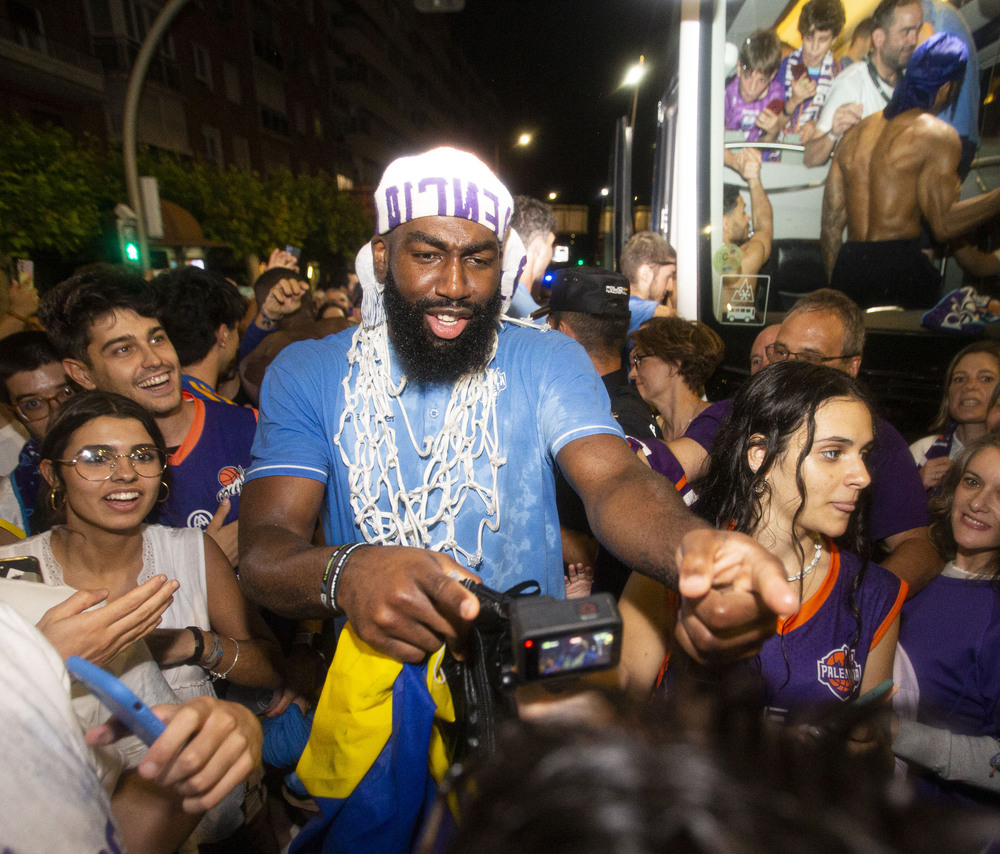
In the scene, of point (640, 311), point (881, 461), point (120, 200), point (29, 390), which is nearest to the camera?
point (881, 461)

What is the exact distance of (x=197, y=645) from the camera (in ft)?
6.48

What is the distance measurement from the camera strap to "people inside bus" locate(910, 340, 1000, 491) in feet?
10.1

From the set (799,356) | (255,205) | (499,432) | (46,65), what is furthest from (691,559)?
(255,205)

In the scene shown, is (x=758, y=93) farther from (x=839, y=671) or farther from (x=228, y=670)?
(x=228, y=670)

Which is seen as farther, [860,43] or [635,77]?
[635,77]

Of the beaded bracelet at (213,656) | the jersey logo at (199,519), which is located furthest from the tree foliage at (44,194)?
the beaded bracelet at (213,656)

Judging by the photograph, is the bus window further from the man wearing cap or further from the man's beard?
the man's beard

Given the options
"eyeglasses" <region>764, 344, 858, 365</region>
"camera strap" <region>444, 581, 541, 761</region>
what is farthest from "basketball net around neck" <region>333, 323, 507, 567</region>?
"eyeglasses" <region>764, 344, 858, 365</region>

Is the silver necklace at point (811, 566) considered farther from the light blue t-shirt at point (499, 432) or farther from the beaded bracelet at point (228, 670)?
the beaded bracelet at point (228, 670)

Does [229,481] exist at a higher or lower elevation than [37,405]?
lower

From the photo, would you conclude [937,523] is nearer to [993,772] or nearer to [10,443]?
[993,772]

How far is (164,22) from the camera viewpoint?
696 centimetres

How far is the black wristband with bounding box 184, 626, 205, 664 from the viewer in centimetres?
196

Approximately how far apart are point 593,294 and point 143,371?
2.28 m
